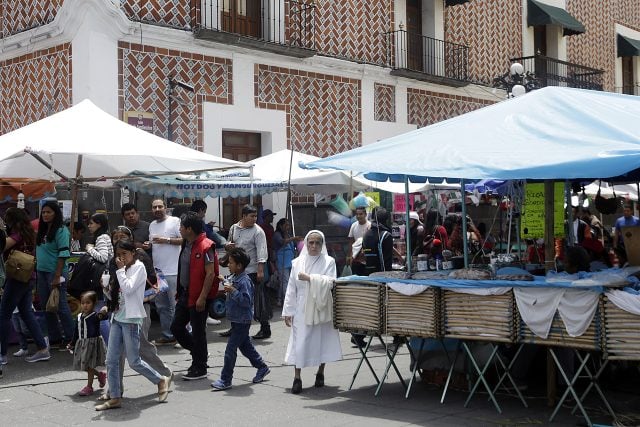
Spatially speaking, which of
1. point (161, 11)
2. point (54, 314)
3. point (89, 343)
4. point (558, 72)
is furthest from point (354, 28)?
point (89, 343)

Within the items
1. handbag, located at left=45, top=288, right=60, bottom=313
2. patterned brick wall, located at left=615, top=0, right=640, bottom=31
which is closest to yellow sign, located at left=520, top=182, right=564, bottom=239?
handbag, located at left=45, top=288, right=60, bottom=313

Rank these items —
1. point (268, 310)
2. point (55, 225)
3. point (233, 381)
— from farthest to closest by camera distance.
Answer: point (268, 310)
point (55, 225)
point (233, 381)

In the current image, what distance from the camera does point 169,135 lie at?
608 inches

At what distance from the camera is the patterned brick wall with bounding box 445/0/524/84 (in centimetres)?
2220

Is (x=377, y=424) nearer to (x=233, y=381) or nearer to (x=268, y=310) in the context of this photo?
(x=233, y=381)

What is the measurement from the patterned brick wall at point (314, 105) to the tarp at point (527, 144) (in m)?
9.07

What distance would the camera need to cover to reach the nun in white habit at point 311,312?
327 inches

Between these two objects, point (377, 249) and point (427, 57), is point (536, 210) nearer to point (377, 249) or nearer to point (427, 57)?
point (377, 249)

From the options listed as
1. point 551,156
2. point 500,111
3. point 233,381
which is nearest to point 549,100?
point 500,111

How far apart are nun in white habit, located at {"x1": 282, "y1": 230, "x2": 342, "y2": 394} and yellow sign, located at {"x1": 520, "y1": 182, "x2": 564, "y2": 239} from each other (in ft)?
8.01

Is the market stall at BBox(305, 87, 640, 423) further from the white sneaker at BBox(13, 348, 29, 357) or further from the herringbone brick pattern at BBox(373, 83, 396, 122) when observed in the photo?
the herringbone brick pattern at BBox(373, 83, 396, 122)

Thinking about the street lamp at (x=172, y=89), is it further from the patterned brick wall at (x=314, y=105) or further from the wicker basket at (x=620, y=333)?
the wicker basket at (x=620, y=333)

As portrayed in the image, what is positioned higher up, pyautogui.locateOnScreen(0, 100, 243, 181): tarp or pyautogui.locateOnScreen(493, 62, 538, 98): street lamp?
pyautogui.locateOnScreen(493, 62, 538, 98): street lamp

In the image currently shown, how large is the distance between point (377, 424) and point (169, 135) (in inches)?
377
